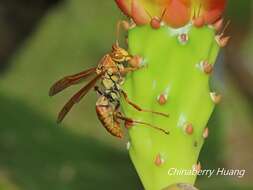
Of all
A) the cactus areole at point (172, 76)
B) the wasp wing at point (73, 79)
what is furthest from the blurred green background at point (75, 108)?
the cactus areole at point (172, 76)

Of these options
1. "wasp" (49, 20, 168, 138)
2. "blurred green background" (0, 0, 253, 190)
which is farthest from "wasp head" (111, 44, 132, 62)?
"blurred green background" (0, 0, 253, 190)

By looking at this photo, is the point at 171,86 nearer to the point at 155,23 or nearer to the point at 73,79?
the point at 155,23

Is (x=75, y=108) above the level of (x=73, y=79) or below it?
above

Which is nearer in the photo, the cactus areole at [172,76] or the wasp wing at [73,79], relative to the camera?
the cactus areole at [172,76]

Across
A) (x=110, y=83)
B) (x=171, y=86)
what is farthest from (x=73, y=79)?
(x=171, y=86)

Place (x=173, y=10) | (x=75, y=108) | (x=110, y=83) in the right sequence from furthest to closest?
(x=75, y=108) → (x=110, y=83) → (x=173, y=10)

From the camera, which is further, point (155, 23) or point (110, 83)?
point (110, 83)

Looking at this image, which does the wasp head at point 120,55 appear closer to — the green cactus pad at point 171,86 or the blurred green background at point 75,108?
the green cactus pad at point 171,86
